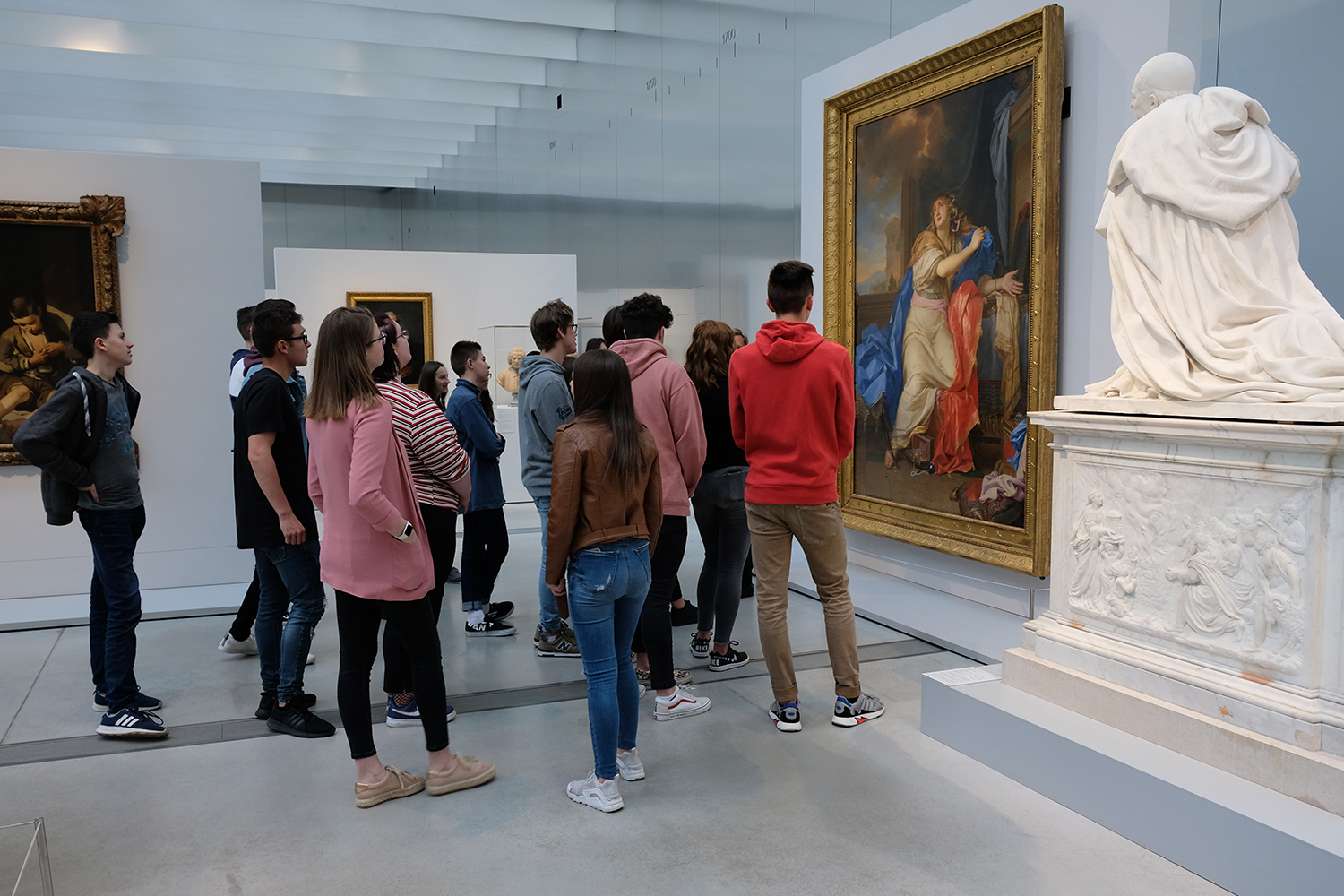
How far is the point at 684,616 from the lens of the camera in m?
6.24

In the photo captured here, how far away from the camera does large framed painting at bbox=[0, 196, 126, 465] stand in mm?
6832

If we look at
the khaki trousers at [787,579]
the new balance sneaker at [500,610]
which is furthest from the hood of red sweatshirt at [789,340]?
the new balance sneaker at [500,610]

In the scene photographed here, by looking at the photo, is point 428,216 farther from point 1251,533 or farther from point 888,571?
point 1251,533

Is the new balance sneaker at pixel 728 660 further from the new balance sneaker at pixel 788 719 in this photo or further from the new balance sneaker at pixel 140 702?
the new balance sneaker at pixel 140 702

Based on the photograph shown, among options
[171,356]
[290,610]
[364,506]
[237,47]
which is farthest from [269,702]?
[237,47]

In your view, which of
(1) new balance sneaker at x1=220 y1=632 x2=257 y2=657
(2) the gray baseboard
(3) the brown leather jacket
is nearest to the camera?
(2) the gray baseboard

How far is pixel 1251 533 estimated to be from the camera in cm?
329

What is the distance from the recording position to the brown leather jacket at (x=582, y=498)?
10.9 feet

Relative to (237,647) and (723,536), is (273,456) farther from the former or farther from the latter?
(723,536)

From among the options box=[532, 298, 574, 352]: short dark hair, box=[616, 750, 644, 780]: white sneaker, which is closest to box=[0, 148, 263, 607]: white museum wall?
box=[532, 298, 574, 352]: short dark hair

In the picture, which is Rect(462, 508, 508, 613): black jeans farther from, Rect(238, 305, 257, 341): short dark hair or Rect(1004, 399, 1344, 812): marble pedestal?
Rect(1004, 399, 1344, 812): marble pedestal

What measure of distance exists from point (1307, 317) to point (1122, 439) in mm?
→ 768

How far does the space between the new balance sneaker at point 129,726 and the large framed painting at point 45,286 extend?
3684 mm

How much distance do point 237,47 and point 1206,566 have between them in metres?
12.0
